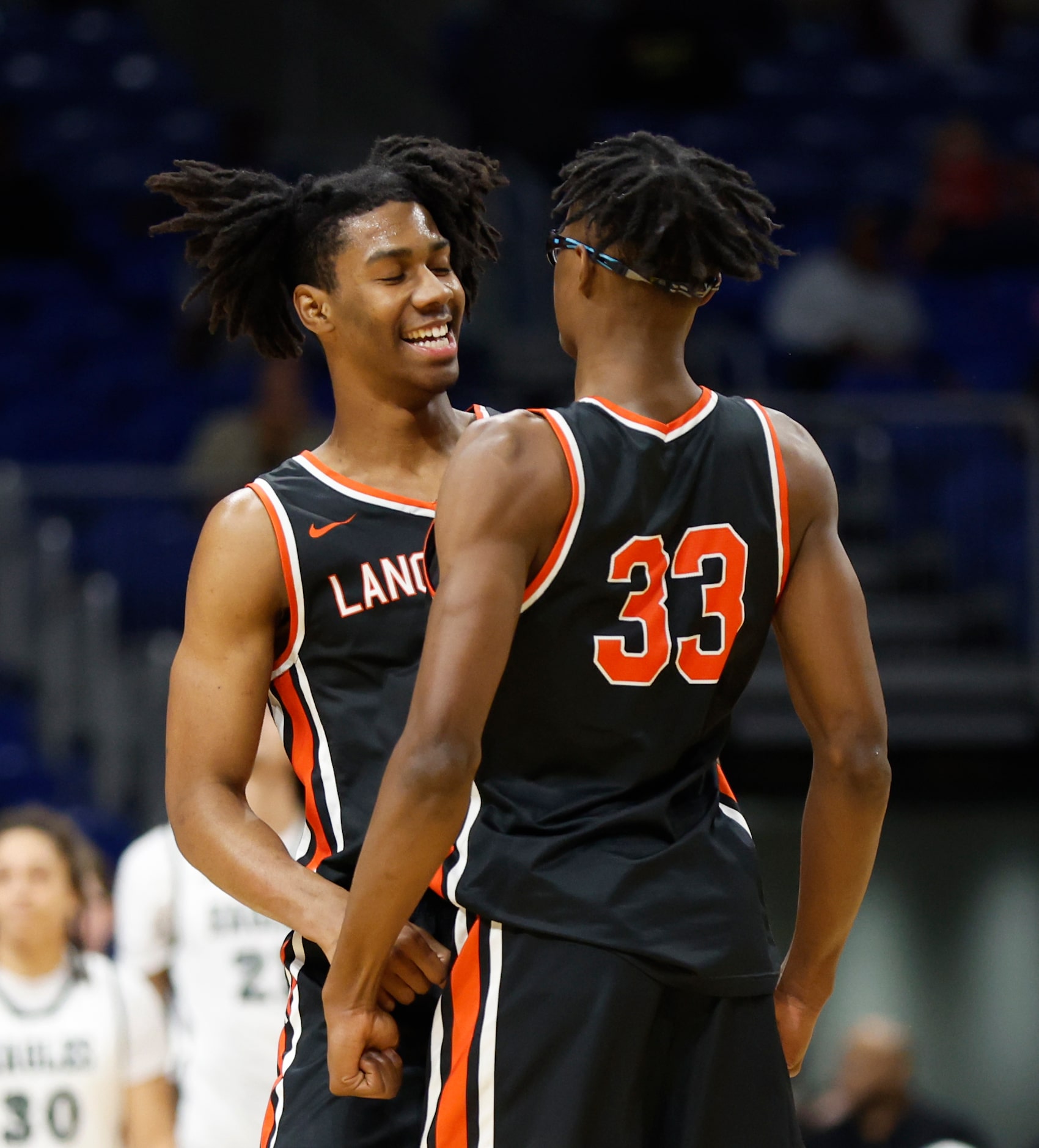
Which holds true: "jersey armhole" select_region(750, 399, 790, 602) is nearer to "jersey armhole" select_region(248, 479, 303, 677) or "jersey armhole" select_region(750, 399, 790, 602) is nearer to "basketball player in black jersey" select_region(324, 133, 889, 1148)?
"basketball player in black jersey" select_region(324, 133, 889, 1148)

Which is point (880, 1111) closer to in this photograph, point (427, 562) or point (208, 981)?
point (208, 981)

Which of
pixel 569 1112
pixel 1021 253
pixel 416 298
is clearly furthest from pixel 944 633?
pixel 569 1112

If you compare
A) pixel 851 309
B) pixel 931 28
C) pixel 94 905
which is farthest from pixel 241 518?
pixel 931 28

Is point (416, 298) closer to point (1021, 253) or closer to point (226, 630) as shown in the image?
point (226, 630)

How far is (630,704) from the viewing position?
241cm

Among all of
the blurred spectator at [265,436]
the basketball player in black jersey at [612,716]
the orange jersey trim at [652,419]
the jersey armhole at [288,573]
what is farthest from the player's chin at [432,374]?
the blurred spectator at [265,436]

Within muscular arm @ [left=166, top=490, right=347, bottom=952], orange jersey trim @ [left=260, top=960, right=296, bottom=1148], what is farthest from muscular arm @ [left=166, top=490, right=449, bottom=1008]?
orange jersey trim @ [left=260, top=960, right=296, bottom=1148]

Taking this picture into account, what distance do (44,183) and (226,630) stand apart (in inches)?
315

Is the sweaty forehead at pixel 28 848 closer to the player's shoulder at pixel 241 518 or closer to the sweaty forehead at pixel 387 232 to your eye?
the player's shoulder at pixel 241 518

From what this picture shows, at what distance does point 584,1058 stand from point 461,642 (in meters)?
0.53

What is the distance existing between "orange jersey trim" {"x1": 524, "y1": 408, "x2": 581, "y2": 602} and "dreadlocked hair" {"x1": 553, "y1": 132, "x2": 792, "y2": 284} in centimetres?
25

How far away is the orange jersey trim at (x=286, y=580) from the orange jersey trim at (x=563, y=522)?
577 millimetres

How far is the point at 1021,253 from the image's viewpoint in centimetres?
998

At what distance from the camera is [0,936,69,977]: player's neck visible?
4980 millimetres
